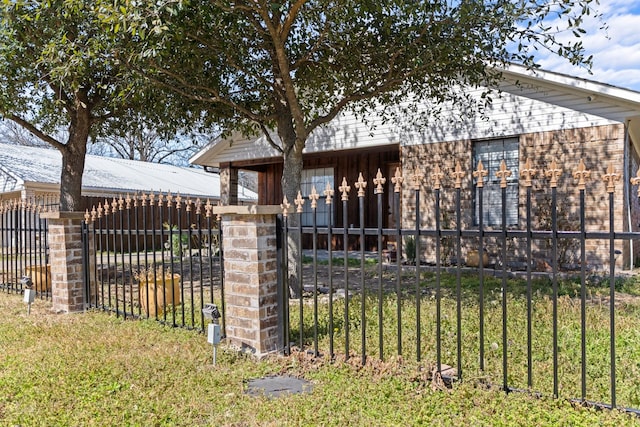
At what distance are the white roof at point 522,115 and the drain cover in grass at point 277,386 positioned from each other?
237 inches

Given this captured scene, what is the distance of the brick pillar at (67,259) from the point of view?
565 cm

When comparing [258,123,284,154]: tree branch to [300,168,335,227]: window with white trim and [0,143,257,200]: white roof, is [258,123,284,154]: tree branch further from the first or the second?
[0,143,257,200]: white roof

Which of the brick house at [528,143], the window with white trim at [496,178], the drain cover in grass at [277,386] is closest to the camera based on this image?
the drain cover in grass at [277,386]

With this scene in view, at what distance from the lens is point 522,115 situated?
8.82 metres

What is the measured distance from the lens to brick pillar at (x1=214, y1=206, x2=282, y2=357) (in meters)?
3.82

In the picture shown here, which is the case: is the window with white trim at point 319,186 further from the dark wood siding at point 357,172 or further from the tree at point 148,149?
the tree at point 148,149

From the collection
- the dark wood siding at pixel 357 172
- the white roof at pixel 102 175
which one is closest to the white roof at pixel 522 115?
the dark wood siding at pixel 357 172

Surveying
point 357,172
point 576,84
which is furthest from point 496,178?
point 357,172

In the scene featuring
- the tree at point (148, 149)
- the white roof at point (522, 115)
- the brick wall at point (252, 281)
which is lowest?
the brick wall at point (252, 281)

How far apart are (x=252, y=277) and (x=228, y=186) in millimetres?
9875

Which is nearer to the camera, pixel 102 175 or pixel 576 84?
pixel 576 84

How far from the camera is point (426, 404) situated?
290 centimetres

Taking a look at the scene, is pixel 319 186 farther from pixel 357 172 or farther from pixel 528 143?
pixel 528 143

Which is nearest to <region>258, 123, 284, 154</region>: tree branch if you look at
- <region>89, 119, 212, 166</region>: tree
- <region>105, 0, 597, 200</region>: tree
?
<region>105, 0, 597, 200</region>: tree
